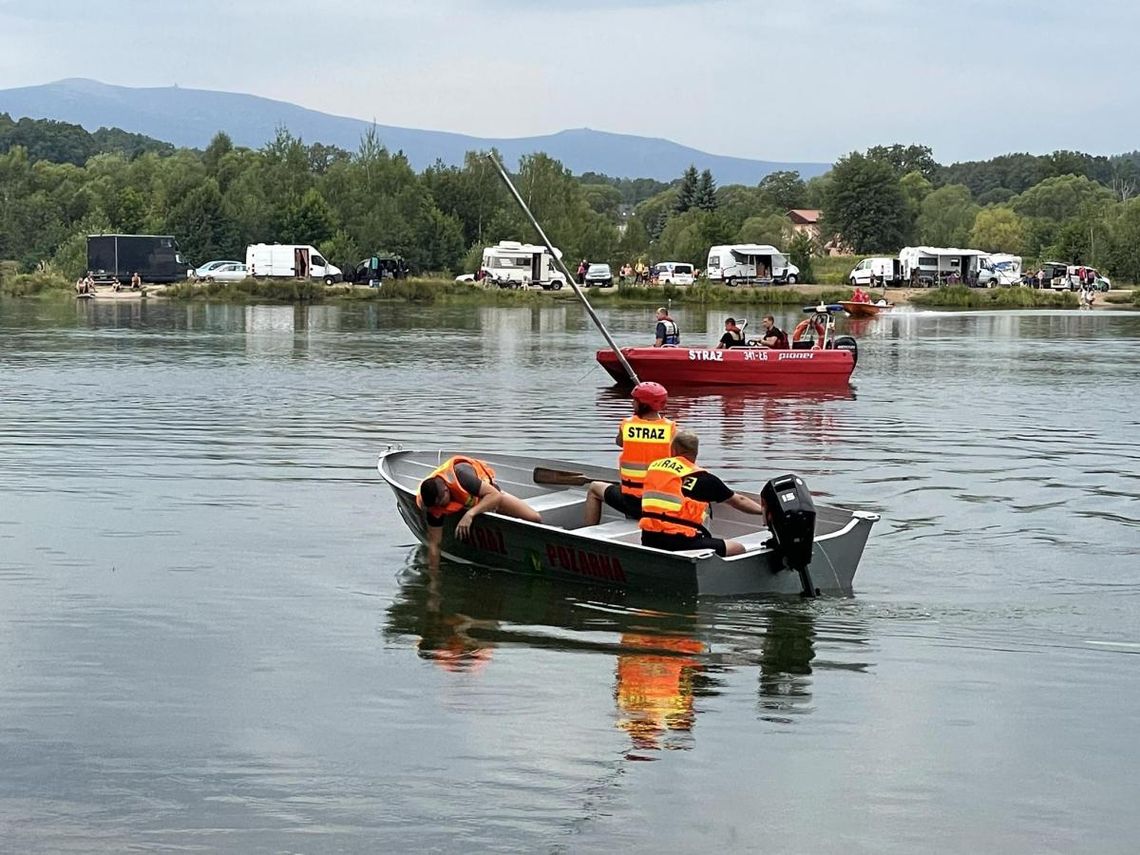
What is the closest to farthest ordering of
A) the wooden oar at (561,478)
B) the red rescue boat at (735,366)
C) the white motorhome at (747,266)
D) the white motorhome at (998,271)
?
1. the wooden oar at (561,478)
2. the red rescue boat at (735,366)
3. the white motorhome at (747,266)
4. the white motorhome at (998,271)

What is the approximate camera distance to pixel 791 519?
1208 cm

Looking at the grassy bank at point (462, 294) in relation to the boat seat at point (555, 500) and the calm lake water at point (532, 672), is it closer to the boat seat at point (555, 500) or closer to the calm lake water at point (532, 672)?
the calm lake water at point (532, 672)

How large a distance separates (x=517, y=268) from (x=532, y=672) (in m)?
72.1

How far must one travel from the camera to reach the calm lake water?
8.31 m

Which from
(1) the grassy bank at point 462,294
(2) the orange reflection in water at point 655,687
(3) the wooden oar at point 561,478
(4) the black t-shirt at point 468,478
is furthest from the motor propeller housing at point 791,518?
(1) the grassy bank at point 462,294

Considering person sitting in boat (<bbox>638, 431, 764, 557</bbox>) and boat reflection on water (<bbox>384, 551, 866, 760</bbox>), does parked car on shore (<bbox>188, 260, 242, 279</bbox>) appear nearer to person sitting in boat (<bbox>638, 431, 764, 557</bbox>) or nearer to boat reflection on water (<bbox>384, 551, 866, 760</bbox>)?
boat reflection on water (<bbox>384, 551, 866, 760</bbox>)

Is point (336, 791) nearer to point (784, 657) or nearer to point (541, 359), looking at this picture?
point (784, 657)

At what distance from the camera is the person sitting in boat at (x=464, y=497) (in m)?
13.3

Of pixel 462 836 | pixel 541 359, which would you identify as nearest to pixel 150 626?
pixel 462 836

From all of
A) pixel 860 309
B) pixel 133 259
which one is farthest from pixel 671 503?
pixel 133 259

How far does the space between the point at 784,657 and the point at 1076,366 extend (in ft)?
102

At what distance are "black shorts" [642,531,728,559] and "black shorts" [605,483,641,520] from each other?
3.41ft

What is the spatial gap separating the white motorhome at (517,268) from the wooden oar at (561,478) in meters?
66.9

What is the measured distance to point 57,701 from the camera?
10.1 meters
